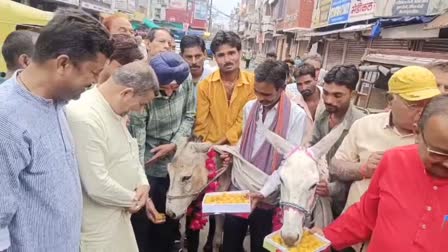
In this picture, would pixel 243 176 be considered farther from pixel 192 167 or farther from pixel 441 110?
pixel 441 110

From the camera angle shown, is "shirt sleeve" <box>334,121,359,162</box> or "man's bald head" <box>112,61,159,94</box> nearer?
"man's bald head" <box>112,61,159,94</box>

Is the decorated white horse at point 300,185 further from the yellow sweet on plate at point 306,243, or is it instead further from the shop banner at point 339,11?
the shop banner at point 339,11

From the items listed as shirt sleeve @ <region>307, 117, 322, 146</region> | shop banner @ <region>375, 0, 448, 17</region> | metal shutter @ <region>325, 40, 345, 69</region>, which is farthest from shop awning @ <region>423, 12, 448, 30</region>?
metal shutter @ <region>325, 40, 345, 69</region>

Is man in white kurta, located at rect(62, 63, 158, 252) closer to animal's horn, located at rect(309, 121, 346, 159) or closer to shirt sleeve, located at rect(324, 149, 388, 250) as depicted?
animal's horn, located at rect(309, 121, 346, 159)

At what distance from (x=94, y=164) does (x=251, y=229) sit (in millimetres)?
1478

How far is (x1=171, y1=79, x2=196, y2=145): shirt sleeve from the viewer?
10.5 feet

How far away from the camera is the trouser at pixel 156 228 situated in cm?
321

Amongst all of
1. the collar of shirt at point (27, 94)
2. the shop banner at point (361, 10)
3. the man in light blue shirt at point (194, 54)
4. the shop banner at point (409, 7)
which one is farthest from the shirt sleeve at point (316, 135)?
the shop banner at point (361, 10)

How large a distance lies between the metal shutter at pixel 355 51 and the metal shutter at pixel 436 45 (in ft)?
16.6

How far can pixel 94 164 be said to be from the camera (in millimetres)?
1985

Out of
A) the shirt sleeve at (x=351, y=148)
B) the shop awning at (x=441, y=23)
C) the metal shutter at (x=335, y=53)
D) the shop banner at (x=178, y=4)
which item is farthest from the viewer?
the shop banner at (x=178, y=4)

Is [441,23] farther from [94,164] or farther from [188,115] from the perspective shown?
[94,164]

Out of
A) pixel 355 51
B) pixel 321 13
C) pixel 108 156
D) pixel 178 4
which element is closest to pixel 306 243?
pixel 108 156

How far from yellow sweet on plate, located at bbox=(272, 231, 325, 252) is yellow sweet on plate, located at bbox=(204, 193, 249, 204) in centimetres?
44
